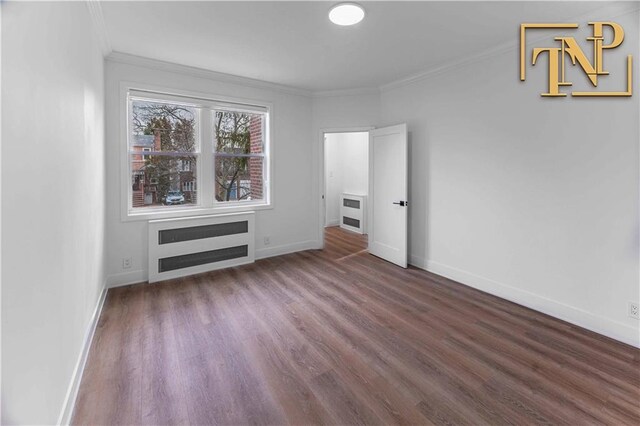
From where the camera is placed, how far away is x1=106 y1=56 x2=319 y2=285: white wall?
3414 millimetres

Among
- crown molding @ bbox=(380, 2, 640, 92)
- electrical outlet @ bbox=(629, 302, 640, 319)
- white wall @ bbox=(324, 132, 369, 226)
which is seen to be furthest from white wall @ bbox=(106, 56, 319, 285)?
electrical outlet @ bbox=(629, 302, 640, 319)

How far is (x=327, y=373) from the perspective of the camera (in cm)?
201

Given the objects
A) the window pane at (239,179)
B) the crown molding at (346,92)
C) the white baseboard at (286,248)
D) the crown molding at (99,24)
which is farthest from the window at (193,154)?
the crown molding at (346,92)

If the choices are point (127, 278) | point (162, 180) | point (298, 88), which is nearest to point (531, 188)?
point (298, 88)

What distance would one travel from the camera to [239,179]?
4500mm

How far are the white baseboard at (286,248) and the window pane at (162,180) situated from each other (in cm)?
124

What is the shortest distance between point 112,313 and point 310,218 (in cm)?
300

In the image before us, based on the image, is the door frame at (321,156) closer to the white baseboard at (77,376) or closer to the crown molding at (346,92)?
the crown molding at (346,92)

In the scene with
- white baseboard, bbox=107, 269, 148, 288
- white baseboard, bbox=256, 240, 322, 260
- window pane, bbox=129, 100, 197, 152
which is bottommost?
white baseboard, bbox=107, 269, 148, 288

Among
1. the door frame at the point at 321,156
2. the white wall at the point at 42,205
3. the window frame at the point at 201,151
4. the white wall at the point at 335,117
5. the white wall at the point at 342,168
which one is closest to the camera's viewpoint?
the white wall at the point at 42,205

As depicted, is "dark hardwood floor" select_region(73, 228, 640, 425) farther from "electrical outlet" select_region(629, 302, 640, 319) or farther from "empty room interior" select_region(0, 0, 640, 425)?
"electrical outlet" select_region(629, 302, 640, 319)

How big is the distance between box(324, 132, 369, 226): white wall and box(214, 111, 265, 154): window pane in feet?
7.87

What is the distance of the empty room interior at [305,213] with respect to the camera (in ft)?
5.30

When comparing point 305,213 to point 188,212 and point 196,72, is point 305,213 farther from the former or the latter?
point 196,72
